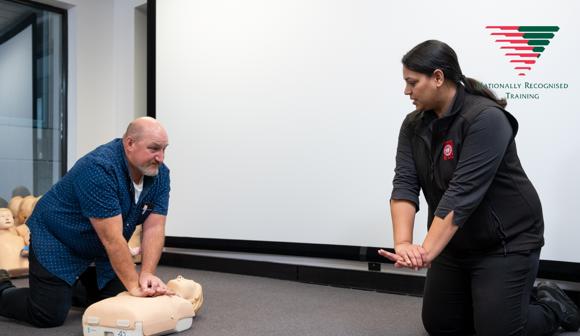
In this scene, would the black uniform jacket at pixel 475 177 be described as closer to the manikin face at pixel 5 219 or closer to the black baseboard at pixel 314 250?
the black baseboard at pixel 314 250

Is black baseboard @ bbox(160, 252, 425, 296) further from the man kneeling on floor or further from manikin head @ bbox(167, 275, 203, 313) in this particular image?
the man kneeling on floor

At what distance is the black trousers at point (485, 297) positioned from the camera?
61.6 inches

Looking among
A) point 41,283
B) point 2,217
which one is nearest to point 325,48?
point 41,283

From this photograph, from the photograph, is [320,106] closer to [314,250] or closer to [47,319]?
[314,250]

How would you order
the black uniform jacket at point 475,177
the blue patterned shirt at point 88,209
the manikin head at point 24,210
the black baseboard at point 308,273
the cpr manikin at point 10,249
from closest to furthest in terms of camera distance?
the black uniform jacket at point 475,177, the blue patterned shirt at point 88,209, the black baseboard at point 308,273, the cpr manikin at point 10,249, the manikin head at point 24,210

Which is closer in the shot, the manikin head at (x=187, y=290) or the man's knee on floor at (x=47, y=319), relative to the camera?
the man's knee on floor at (x=47, y=319)

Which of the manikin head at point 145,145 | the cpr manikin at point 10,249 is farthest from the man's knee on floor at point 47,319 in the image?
the cpr manikin at point 10,249

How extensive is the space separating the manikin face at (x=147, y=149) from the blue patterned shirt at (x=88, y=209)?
0.18 feet

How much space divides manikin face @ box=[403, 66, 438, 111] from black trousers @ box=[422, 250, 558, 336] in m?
0.54

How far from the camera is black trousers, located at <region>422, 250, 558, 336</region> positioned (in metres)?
1.57

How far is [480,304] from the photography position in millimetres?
1599

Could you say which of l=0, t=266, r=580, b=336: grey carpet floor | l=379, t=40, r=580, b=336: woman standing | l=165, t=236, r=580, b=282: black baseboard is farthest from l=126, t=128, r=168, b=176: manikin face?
l=165, t=236, r=580, b=282: black baseboard

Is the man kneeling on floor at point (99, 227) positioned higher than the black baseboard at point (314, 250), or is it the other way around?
the man kneeling on floor at point (99, 227)

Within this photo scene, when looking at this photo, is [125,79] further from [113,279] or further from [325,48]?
[113,279]
